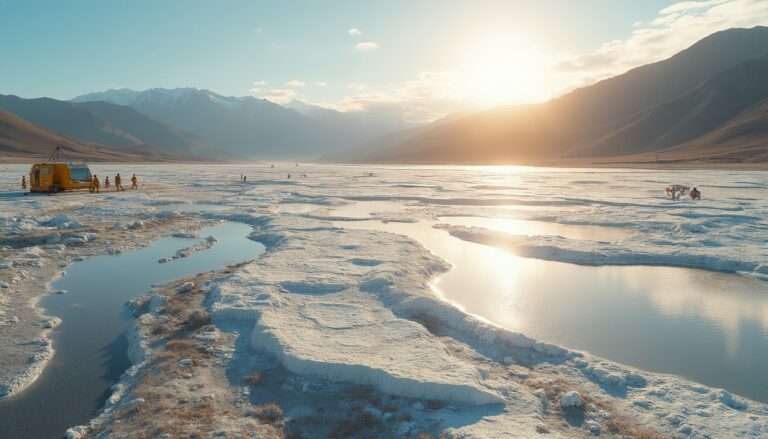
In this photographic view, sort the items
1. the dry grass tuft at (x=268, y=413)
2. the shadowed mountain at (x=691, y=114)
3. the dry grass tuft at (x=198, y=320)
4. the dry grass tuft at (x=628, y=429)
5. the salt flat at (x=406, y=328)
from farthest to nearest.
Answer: the shadowed mountain at (x=691, y=114)
the dry grass tuft at (x=198, y=320)
the salt flat at (x=406, y=328)
the dry grass tuft at (x=268, y=413)
the dry grass tuft at (x=628, y=429)

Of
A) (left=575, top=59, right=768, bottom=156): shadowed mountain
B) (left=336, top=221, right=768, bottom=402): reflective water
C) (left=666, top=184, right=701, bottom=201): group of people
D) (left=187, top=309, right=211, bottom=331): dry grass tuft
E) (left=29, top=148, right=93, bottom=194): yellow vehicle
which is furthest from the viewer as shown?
(left=575, top=59, right=768, bottom=156): shadowed mountain

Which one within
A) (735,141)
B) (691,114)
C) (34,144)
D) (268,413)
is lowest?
(268,413)

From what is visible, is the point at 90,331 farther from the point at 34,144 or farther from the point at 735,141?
the point at 34,144

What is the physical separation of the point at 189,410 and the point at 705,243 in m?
19.5

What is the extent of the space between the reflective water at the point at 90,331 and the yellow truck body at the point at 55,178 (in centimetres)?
2415

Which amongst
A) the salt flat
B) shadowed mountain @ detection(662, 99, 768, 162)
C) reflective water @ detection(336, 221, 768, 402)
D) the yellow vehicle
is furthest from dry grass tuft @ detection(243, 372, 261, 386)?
shadowed mountain @ detection(662, 99, 768, 162)

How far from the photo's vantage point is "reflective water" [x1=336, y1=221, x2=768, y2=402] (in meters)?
8.43

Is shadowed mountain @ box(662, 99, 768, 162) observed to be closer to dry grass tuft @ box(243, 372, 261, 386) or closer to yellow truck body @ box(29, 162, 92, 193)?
yellow truck body @ box(29, 162, 92, 193)

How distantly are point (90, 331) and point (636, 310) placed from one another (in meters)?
12.9

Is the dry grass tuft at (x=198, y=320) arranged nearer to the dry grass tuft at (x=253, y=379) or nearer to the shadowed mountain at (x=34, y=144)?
the dry grass tuft at (x=253, y=379)

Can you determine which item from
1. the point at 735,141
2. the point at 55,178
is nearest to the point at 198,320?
the point at 55,178

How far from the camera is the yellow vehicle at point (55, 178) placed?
118ft

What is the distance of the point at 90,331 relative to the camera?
9.95 meters

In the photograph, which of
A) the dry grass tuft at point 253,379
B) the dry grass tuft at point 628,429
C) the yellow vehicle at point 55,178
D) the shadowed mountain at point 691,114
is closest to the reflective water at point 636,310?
the dry grass tuft at point 628,429
